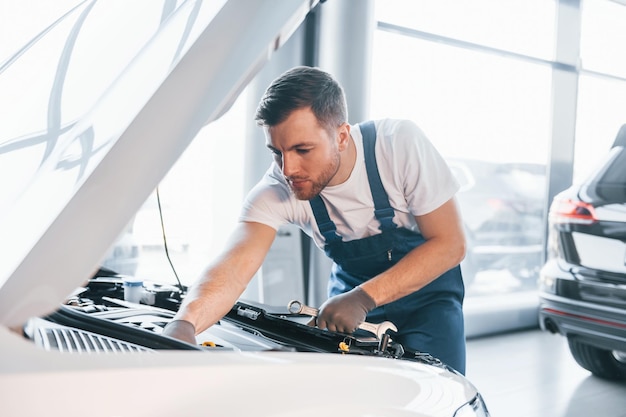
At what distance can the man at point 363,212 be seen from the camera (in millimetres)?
1706

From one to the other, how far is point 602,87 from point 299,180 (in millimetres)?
4522

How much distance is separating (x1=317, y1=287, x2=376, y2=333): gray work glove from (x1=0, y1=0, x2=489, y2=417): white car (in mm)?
580

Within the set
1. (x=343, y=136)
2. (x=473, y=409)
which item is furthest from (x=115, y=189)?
(x=343, y=136)

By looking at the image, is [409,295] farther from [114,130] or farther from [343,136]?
[114,130]

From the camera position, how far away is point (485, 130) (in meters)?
4.64

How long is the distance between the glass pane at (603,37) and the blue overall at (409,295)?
12.8 feet

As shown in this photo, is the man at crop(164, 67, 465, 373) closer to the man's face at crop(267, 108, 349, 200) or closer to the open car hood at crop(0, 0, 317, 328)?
the man's face at crop(267, 108, 349, 200)

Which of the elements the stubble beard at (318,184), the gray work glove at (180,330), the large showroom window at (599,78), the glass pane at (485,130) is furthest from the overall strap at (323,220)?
the large showroom window at (599,78)

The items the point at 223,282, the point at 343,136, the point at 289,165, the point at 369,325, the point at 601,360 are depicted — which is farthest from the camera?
the point at 601,360

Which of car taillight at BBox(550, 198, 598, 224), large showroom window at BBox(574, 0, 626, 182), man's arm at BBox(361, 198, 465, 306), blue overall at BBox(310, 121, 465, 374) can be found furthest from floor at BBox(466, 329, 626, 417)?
large showroom window at BBox(574, 0, 626, 182)

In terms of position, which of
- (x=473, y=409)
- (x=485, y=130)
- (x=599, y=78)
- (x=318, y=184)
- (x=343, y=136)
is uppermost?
(x=599, y=78)

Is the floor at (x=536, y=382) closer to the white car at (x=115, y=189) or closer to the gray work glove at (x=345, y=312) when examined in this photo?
the gray work glove at (x=345, y=312)

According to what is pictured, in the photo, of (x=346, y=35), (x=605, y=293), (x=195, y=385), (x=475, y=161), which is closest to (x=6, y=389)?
(x=195, y=385)

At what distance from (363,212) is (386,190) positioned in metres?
0.10
